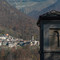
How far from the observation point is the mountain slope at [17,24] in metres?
82.9

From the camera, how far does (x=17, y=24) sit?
95.6 meters

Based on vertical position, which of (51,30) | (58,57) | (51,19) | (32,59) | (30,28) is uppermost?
(30,28)

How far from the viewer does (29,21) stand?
90.4 meters

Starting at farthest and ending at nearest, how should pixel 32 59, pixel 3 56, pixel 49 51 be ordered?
pixel 32 59 < pixel 3 56 < pixel 49 51

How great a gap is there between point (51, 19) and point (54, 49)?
1.07 m

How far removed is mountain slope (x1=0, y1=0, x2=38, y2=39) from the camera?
8289 cm

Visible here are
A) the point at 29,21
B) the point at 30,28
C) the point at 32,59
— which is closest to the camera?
the point at 32,59

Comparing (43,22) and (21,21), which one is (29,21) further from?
(43,22)

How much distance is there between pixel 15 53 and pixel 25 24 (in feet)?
148

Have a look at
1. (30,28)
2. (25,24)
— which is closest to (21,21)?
(25,24)

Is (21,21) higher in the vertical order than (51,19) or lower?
higher

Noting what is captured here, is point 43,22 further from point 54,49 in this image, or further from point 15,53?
point 15,53

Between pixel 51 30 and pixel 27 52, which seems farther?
pixel 27 52

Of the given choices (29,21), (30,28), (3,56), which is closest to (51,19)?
(3,56)
